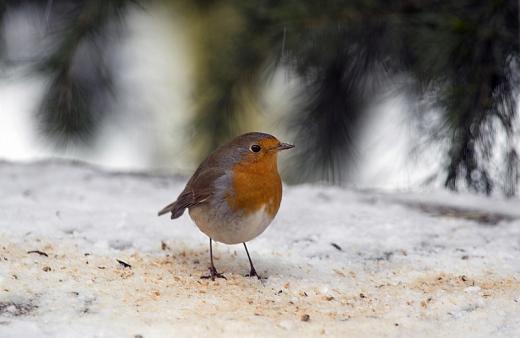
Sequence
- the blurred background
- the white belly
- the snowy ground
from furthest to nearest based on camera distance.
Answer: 1. the blurred background
2. the white belly
3. the snowy ground

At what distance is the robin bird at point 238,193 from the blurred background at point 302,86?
91 centimetres

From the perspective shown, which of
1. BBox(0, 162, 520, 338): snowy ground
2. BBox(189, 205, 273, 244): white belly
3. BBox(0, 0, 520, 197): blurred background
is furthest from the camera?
BBox(0, 0, 520, 197): blurred background

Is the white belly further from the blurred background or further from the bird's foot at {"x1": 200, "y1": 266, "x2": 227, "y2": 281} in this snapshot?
the blurred background

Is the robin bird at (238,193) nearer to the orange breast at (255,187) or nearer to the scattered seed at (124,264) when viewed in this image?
the orange breast at (255,187)

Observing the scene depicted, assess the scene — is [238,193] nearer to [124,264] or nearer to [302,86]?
[124,264]

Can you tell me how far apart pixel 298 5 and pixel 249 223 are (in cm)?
125

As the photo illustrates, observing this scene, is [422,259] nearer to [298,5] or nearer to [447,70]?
[447,70]

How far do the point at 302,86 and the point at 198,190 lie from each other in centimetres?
121

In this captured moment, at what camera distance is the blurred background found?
3.57 metres

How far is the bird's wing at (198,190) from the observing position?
2999 mm

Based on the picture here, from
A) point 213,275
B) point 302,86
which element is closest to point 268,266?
point 213,275

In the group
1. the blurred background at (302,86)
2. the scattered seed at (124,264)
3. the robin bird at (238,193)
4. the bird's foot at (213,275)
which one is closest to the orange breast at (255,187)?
the robin bird at (238,193)

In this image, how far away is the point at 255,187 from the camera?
295 centimetres

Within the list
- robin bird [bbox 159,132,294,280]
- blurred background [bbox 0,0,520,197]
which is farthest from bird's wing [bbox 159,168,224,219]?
blurred background [bbox 0,0,520,197]
